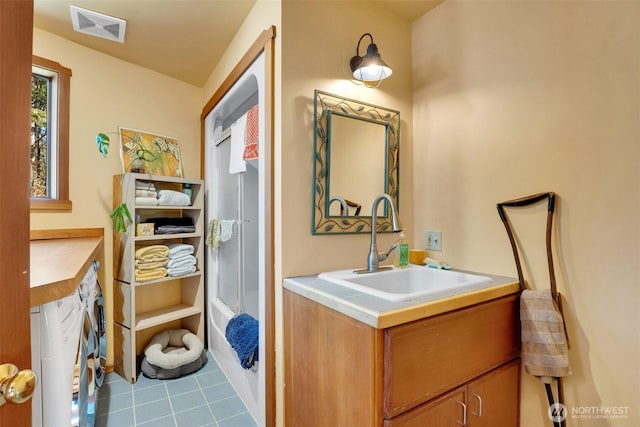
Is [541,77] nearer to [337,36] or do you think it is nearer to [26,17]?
[337,36]

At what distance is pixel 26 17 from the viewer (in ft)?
1.70

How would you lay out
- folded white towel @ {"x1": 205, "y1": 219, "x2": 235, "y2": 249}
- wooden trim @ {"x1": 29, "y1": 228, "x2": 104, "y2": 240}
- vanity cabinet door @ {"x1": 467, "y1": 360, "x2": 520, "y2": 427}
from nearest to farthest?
vanity cabinet door @ {"x1": 467, "y1": 360, "x2": 520, "y2": 427} < wooden trim @ {"x1": 29, "y1": 228, "x2": 104, "y2": 240} < folded white towel @ {"x1": 205, "y1": 219, "x2": 235, "y2": 249}

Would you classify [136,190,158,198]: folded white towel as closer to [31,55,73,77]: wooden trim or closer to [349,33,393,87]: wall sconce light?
[31,55,73,77]: wooden trim

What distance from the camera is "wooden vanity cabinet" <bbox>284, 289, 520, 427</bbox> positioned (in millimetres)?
893

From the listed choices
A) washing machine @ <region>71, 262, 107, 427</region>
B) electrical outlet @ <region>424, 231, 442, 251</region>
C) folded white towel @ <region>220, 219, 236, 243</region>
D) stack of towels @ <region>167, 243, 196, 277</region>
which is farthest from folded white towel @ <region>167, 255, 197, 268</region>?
electrical outlet @ <region>424, 231, 442, 251</region>

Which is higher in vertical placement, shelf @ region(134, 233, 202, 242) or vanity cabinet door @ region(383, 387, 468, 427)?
shelf @ region(134, 233, 202, 242)

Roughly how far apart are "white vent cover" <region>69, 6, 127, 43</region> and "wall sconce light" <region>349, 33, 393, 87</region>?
4.97ft

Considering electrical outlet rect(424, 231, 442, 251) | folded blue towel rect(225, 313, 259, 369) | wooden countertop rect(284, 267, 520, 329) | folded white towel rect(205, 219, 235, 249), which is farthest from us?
folded white towel rect(205, 219, 235, 249)

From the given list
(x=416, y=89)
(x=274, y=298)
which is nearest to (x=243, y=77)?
(x=416, y=89)

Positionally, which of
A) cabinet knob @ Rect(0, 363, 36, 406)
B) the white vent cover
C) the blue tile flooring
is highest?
the white vent cover

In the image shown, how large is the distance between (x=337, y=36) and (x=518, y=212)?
1.29m

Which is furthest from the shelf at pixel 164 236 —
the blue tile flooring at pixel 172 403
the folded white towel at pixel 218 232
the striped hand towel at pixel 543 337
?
the striped hand towel at pixel 543 337

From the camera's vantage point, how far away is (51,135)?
2.04 m

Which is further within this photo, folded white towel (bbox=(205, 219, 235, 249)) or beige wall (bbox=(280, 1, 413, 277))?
folded white towel (bbox=(205, 219, 235, 249))
